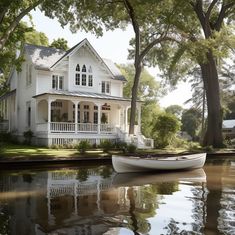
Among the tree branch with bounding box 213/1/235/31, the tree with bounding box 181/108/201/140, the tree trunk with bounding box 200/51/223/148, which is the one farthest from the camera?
the tree with bounding box 181/108/201/140

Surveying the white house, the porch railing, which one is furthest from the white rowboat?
the porch railing

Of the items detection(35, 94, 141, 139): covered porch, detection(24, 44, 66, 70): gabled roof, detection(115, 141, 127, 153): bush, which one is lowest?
detection(115, 141, 127, 153): bush

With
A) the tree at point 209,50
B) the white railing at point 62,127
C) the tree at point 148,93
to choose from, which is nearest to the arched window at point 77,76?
the white railing at point 62,127

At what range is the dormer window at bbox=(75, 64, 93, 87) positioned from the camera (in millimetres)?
37019

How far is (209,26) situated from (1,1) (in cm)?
2487

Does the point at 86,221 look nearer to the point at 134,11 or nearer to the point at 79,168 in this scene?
the point at 79,168

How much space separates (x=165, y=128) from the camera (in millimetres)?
35688

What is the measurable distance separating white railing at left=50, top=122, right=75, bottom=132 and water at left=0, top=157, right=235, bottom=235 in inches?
483

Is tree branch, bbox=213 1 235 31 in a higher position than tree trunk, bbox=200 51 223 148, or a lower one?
higher

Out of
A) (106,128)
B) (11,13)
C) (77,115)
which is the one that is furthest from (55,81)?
(11,13)

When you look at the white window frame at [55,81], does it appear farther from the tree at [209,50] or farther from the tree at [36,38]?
the tree at [36,38]

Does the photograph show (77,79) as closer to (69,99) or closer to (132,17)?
(69,99)

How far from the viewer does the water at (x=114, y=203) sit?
375 inches

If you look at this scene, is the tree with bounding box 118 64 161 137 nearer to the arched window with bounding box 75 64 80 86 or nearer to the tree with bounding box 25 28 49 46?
the tree with bounding box 25 28 49 46
